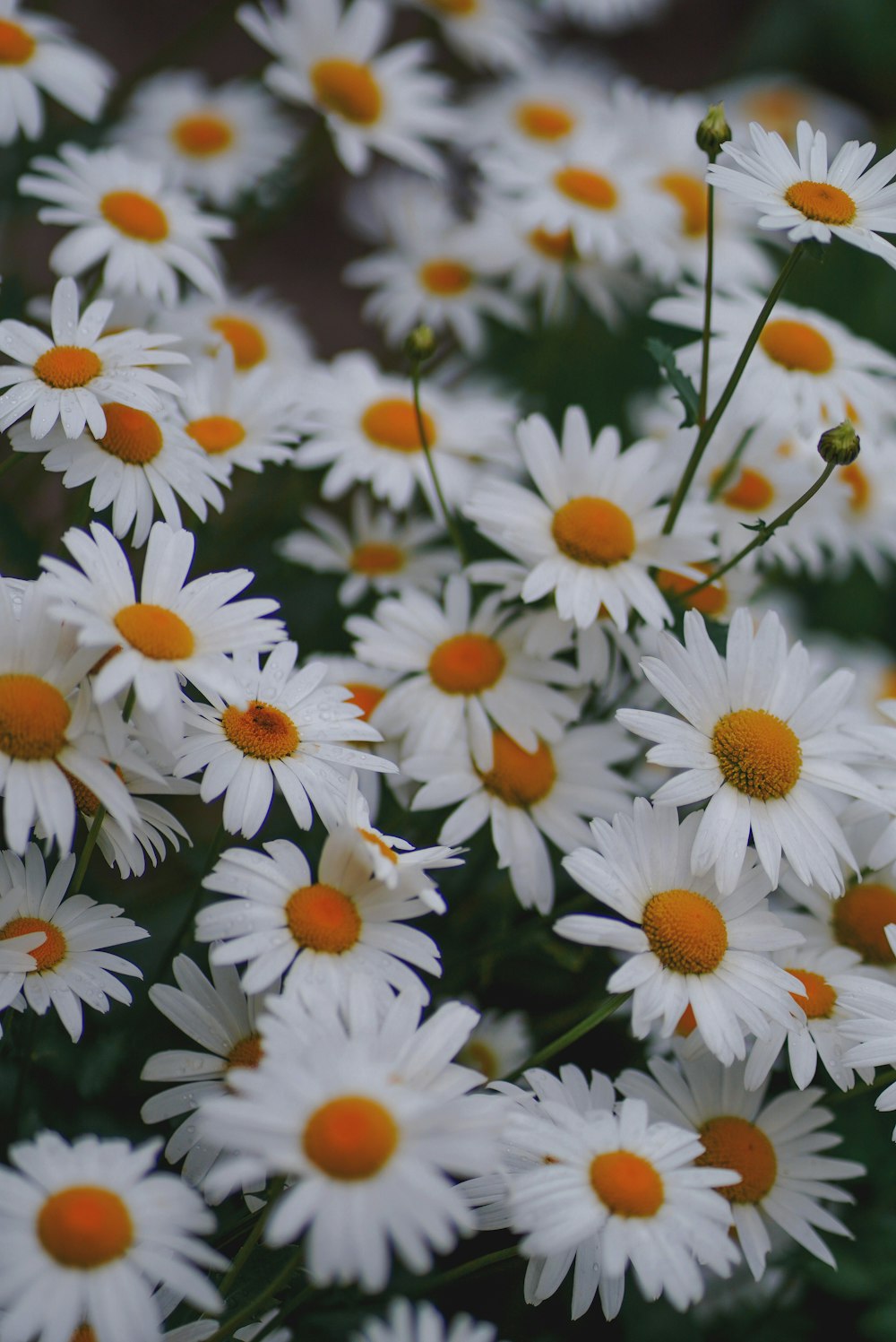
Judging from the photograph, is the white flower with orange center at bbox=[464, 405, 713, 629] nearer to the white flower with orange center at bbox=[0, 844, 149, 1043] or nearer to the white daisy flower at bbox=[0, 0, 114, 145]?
the white flower with orange center at bbox=[0, 844, 149, 1043]

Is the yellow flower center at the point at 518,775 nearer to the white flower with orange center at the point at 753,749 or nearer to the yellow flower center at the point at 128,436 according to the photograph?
the white flower with orange center at the point at 753,749

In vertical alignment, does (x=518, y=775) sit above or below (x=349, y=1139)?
below

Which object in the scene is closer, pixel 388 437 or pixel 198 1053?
Answer: pixel 198 1053

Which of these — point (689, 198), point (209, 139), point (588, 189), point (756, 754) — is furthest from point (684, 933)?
point (209, 139)

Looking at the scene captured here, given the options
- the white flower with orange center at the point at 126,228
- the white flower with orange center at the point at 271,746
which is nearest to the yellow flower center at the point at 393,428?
the white flower with orange center at the point at 126,228

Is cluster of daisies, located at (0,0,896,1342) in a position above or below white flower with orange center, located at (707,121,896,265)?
below

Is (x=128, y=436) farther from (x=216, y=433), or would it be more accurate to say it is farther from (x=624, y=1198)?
(x=624, y=1198)

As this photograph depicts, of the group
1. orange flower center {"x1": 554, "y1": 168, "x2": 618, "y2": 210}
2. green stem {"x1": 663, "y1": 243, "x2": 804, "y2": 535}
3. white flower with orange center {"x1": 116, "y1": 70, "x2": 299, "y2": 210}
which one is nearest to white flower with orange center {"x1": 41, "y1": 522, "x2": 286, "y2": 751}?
green stem {"x1": 663, "y1": 243, "x2": 804, "y2": 535}
